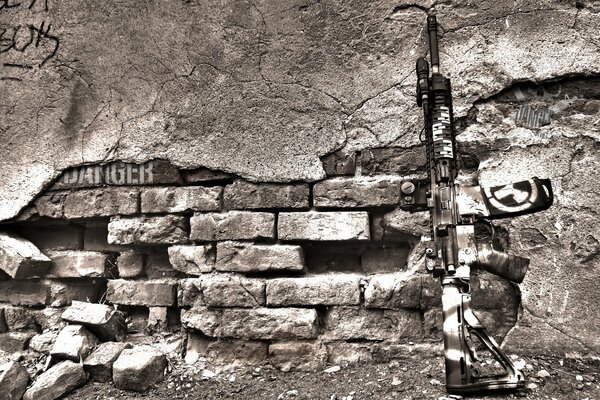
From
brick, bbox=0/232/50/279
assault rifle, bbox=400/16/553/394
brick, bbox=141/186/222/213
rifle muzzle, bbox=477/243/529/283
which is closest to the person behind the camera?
assault rifle, bbox=400/16/553/394

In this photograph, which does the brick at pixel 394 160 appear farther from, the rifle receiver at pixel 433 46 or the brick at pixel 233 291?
the brick at pixel 233 291

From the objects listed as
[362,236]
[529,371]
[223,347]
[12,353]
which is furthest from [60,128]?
[529,371]

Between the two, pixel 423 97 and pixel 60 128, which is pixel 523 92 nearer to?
pixel 423 97

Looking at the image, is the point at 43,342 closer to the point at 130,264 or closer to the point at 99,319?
the point at 99,319

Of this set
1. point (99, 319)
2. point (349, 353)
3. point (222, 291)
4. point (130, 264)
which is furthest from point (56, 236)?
point (349, 353)

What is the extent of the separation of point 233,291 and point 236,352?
305mm

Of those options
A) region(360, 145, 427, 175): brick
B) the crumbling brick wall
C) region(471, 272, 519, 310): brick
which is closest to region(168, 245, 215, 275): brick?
the crumbling brick wall

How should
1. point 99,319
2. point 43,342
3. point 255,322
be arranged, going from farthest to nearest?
point 43,342 < point 99,319 < point 255,322

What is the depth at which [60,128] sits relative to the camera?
279cm

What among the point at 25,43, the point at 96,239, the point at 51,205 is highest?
the point at 25,43

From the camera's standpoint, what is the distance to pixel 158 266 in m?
2.71

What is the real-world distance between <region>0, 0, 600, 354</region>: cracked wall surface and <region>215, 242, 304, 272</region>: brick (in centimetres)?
36

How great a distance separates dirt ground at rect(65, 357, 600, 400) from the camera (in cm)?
203

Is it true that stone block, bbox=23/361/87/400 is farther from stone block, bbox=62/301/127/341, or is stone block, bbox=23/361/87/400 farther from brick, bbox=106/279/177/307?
brick, bbox=106/279/177/307
